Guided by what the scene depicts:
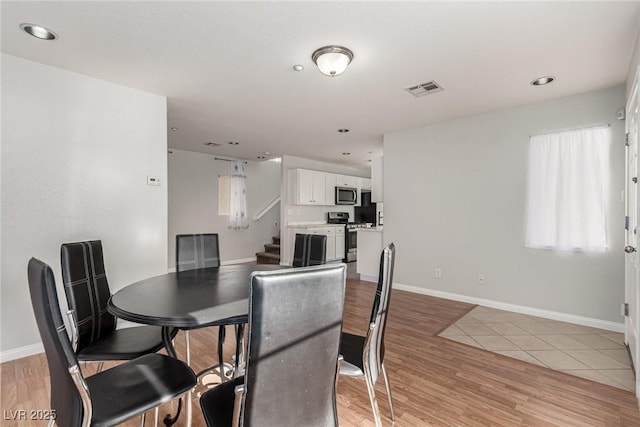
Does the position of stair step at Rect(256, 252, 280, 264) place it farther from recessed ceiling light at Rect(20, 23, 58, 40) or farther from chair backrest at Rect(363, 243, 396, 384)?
chair backrest at Rect(363, 243, 396, 384)

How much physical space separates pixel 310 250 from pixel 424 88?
200 cm

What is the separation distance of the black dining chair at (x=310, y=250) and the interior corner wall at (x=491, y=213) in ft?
7.78

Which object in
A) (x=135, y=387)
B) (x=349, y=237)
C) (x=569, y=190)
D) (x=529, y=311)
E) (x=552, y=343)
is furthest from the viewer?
(x=349, y=237)

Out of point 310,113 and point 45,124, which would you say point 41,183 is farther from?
point 310,113

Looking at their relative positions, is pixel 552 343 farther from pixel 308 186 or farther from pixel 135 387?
pixel 308 186

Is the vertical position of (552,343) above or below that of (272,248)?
below

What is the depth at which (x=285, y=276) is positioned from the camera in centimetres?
93

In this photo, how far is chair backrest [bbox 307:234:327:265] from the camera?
8.46ft

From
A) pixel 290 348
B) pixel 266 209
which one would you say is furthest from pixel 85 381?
pixel 266 209

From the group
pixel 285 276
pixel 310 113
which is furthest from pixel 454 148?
pixel 285 276

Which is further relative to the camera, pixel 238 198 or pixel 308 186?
pixel 238 198

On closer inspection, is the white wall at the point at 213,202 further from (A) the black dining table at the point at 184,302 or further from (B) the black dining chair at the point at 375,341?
(B) the black dining chair at the point at 375,341

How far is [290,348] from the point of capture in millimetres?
987

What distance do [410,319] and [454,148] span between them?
2.39m
